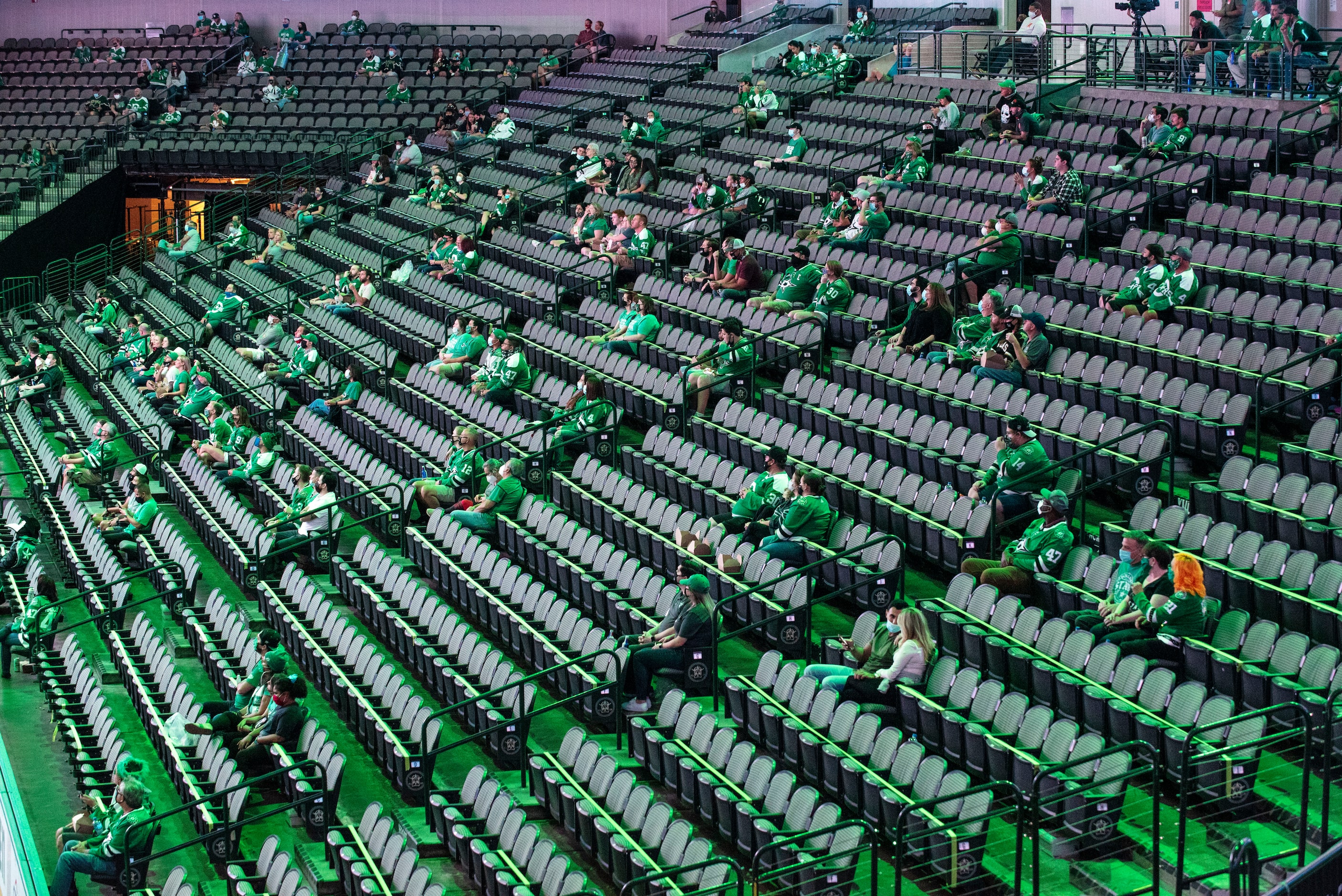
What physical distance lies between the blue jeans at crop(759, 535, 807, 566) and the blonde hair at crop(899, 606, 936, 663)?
1891mm

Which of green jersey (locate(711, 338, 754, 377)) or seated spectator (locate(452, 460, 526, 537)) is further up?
green jersey (locate(711, 338, 754, 377))

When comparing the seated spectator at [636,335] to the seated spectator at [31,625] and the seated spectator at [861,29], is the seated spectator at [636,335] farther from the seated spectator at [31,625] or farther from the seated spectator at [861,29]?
the seated spectator at [861,29]

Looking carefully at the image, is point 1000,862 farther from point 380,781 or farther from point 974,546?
point 380,781

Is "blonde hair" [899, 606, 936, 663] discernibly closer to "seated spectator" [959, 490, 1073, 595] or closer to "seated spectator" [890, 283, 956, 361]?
"seated spectator" [959, 490, 1073, 595]

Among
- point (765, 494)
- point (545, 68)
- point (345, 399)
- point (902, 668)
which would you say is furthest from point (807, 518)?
point (545, 68)

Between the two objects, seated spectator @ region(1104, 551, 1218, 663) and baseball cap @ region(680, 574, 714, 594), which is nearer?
seated spectator @ region(1104, 551, 1218, 663)

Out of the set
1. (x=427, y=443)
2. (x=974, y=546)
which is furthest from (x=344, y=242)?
(x=974, y=546)

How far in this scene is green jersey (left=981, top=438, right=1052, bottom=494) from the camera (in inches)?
442

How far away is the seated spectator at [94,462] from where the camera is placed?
17547 mm

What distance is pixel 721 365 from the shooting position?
14.9 m

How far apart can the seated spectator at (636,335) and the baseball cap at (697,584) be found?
240 inches

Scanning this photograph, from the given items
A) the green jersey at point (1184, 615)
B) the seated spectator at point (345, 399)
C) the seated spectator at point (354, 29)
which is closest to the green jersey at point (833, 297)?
the seated spectator at point (345, 399)

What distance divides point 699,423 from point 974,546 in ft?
12.2

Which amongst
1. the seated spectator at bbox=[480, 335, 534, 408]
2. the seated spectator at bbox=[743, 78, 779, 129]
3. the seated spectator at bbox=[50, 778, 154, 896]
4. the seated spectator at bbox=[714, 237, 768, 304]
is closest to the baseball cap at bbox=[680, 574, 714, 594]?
the seated spectator at bbox=[50, 778, 154, 896]
